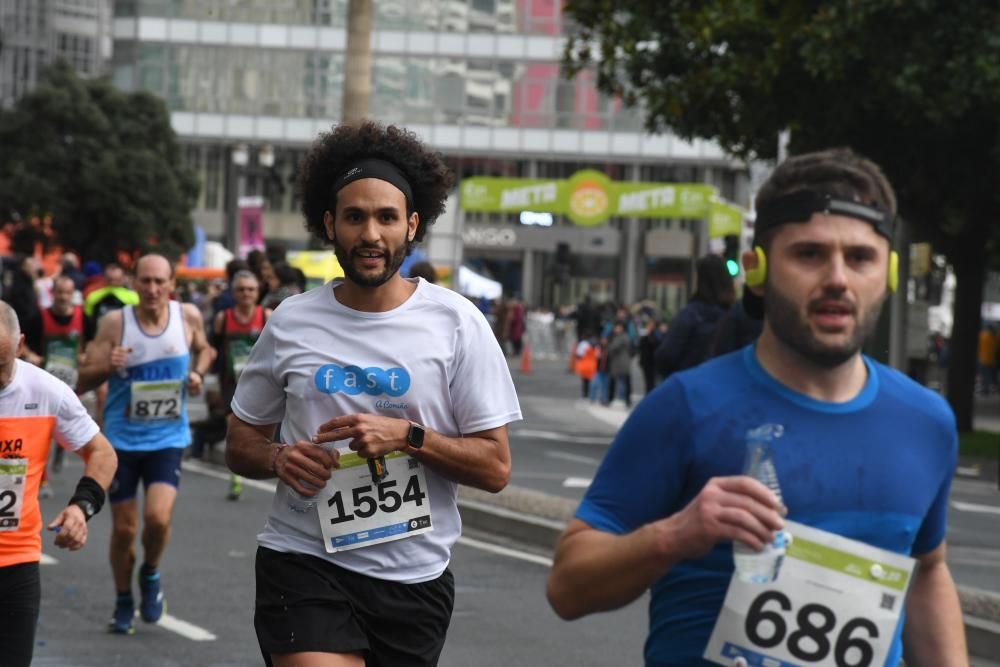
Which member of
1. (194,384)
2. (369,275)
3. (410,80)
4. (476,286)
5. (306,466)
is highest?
(410,80)

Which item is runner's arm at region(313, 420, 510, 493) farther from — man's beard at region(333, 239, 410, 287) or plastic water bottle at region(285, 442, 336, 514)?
man's beard at region(333, 239, 410, 287)

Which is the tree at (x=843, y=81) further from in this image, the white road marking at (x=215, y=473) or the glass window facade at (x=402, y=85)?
the glass window facade at (x=402, y=85)

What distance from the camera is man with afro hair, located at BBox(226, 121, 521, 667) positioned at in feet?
16.5

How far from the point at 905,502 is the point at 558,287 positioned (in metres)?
71.2

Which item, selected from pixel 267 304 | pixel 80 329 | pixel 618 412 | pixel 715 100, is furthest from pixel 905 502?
pixel 618 412

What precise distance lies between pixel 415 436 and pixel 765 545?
206cm

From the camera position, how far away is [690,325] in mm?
11500

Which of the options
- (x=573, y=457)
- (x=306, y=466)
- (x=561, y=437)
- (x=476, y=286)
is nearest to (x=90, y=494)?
(x=306, y=466)

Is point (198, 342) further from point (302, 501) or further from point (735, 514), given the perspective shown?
point (735, 514)

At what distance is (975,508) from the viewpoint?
57.4 feet

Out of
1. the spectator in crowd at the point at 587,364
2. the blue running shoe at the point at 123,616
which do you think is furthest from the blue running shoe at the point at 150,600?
the spectator in crowd at the point at 587,364

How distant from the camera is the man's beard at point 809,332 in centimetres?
318

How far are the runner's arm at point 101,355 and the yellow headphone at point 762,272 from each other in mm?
6819

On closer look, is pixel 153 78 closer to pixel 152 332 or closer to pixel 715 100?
pixel 715 100
